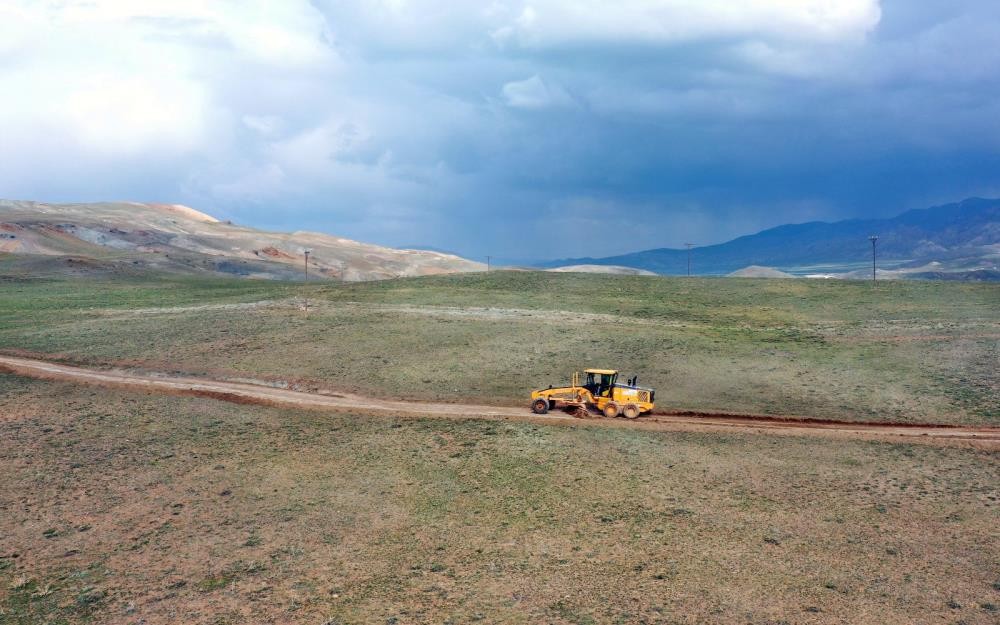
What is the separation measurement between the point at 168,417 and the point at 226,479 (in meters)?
9.85

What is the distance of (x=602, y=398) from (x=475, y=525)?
1523 centimetres

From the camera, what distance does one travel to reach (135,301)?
77125mm

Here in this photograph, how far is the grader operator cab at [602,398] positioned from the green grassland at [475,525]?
308cm

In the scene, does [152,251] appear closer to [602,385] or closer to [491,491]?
[602,385]

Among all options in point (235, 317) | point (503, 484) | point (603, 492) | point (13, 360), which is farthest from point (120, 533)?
point (235, 317)

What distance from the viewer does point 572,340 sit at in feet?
184

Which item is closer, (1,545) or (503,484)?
(1,545)

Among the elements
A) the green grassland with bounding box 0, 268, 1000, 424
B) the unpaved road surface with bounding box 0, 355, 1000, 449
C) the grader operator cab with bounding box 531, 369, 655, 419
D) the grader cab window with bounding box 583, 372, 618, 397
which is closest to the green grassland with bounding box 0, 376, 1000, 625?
the unpaved road surface with bounding box 0, 355, 1000, 449

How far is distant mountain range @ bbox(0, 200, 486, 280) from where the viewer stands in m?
122

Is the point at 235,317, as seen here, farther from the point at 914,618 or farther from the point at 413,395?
the point at 914,618

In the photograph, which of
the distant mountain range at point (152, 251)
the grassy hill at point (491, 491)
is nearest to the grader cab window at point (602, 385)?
the grassy hill at point (491, 491)

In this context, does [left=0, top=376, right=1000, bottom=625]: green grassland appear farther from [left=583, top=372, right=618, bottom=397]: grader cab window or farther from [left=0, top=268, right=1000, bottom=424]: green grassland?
[left=0, top=268, right=1000, bottom=424]: green grassland

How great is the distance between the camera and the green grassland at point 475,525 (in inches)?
797

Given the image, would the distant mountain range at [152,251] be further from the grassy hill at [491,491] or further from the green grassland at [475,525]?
the green grassland at [475,525]
